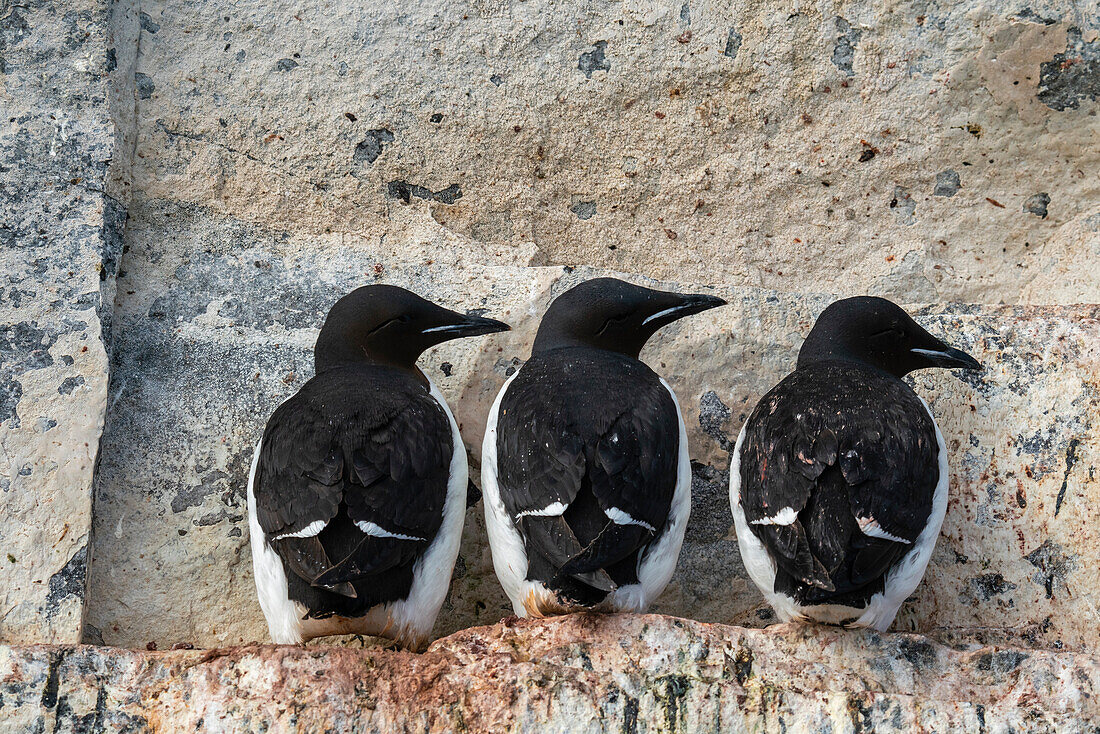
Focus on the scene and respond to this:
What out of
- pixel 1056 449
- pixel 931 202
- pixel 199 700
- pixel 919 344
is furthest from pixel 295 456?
pixel 931 202

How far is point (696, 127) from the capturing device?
519 cm

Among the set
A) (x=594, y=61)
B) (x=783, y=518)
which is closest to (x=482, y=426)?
(x=783, y=518)

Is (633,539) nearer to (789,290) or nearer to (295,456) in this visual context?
(295,456)

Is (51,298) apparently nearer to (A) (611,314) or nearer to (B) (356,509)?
(B) (356,509)

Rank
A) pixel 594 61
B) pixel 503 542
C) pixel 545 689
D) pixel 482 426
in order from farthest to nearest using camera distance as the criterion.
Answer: pixel 594 61, pixel 482 426, pixel 503 542, pixel 545 689

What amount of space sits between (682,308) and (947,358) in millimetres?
962

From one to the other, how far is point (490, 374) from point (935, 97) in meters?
2.28

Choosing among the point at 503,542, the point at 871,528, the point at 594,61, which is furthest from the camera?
the point at 594,61

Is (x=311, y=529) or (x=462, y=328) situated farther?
(x=462, y=328)

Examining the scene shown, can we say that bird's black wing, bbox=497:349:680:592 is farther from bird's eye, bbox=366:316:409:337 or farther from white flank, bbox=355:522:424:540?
bird's eye, bbox=366:316:409:337

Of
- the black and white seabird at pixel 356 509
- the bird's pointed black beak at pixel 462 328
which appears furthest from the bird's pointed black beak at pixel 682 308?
the black and white seabird at pixel 356 509

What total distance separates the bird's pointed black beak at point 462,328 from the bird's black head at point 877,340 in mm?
1139

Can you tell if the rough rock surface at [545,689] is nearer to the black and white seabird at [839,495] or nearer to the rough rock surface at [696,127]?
the black and white seabird at [839,495]

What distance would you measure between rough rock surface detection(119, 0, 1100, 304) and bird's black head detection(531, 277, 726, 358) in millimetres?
706
